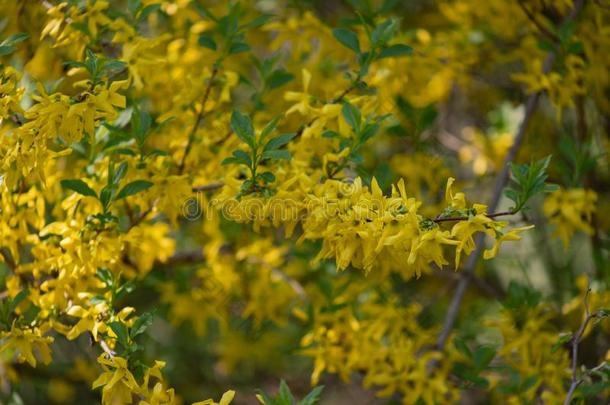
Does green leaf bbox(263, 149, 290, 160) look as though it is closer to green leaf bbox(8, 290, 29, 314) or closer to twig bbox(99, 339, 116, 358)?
twig bbox(99, 339, 116, 358)

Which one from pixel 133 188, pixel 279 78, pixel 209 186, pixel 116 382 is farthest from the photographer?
pixel 279 78

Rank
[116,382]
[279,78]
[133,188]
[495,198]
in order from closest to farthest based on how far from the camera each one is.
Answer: [116,382] → [133,188] → [279,78] → [495,198]

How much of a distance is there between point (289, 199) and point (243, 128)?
199 mm

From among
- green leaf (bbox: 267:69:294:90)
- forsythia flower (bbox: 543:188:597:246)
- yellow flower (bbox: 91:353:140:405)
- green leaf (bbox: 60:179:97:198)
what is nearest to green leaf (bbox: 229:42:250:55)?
green leaf (bbox: 267:69:294:90)

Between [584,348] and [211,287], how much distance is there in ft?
4.54

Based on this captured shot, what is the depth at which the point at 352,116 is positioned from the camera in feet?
5.68

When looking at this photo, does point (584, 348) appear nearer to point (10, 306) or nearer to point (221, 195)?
point (221, 195)

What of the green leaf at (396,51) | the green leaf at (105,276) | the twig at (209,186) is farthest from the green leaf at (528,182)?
the green leaf at (105,276)

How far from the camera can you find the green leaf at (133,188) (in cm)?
169

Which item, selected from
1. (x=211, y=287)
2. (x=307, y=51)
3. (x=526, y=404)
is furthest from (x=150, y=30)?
(x=526, y=404)

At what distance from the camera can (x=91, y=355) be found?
11.5ft

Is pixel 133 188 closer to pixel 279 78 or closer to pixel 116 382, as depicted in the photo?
pixel 116 382

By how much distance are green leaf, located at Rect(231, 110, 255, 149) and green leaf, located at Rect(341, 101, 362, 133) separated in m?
0.21

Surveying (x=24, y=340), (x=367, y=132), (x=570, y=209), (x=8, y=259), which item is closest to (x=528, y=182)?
(x=367, y=132)
